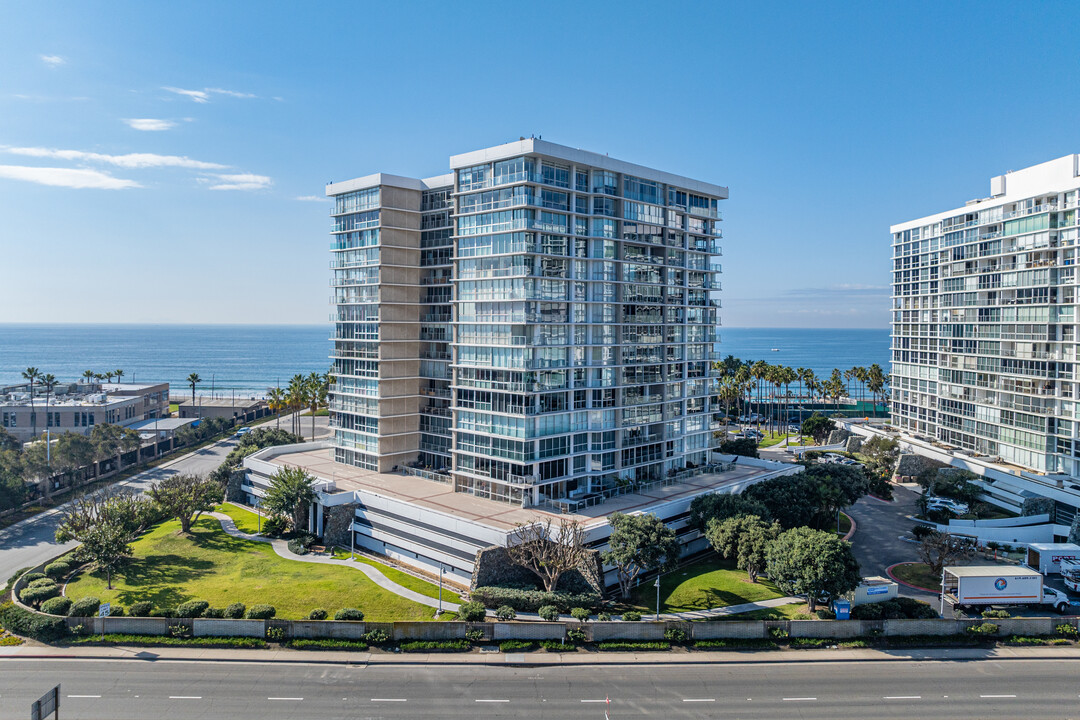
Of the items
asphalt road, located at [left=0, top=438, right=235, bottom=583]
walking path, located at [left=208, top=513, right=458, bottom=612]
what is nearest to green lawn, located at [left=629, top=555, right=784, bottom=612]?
walking path, located at [left=208, top=513, right=458, bottom=612]

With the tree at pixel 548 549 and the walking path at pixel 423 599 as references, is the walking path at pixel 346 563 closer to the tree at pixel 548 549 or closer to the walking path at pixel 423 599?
the walking path at pixel 423 599

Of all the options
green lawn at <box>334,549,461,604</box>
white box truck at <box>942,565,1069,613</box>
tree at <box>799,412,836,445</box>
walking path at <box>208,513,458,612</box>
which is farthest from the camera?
tree at <box>799,412,836,445</box>

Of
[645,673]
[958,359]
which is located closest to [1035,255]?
[958,359]

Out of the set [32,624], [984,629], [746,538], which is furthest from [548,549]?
[32,624]

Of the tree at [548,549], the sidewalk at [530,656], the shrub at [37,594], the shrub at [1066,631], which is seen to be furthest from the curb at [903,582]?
the shrub at [37,594]

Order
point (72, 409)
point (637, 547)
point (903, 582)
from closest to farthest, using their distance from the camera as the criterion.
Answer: point (637, 547)
point (903, 582)
point (72, 409)

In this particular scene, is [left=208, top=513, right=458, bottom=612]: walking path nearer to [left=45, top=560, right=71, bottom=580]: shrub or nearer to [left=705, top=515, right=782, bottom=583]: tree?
[left=45, top=560, right=71, bottom=580]: shrub

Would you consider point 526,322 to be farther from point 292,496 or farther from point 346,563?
point 292,496
